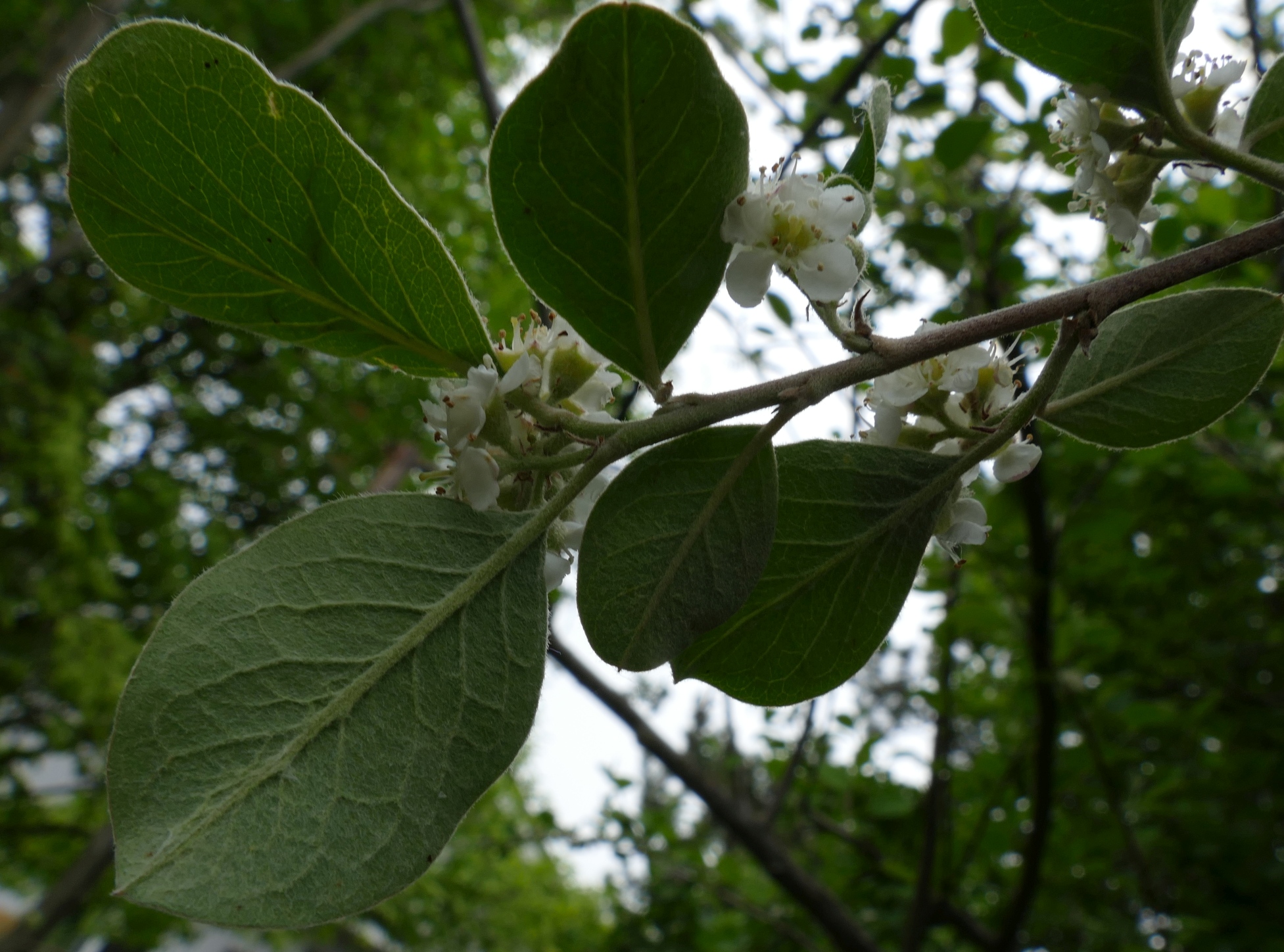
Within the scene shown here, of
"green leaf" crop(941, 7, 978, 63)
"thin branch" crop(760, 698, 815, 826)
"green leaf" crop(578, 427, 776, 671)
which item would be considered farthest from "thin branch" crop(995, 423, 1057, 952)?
"green leaf" crop(578, 427, 776, 671)

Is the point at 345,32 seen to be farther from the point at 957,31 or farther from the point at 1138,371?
the point at 1138,371

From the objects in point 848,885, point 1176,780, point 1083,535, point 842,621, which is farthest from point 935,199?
point 842,621

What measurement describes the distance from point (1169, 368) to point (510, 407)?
57cm

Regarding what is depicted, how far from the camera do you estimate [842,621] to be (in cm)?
80

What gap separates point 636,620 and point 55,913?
6276mm

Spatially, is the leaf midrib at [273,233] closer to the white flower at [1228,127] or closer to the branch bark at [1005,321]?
the branch bark at [1005,321]

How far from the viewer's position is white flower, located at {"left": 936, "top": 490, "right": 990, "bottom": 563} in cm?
81

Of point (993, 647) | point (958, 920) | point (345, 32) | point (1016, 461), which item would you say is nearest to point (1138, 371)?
point (1016, 461)

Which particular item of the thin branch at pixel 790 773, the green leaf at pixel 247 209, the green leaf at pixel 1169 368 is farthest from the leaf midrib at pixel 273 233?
the thin branch at pixel 790 773

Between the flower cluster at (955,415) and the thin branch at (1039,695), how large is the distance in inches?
58.3

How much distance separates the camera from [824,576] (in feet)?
2.60

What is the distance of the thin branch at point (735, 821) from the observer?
2.42m

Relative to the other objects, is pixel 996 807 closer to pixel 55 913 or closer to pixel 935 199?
pixel 935 199

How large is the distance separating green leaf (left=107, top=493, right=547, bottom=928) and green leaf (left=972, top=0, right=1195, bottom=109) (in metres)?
0.61
